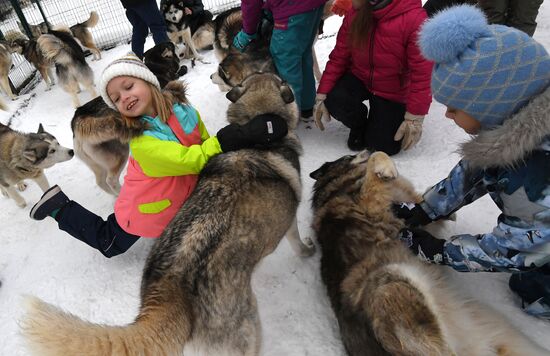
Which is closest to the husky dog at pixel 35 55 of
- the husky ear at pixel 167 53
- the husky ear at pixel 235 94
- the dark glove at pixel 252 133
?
the husky ear at pixel 167 53

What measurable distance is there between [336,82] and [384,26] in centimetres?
71

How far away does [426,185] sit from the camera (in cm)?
281

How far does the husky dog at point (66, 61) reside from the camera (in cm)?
521

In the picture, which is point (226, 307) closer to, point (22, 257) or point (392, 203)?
point (392, 203)

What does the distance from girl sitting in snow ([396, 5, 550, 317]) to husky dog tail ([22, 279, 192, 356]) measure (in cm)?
142

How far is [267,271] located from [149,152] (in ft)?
3.93

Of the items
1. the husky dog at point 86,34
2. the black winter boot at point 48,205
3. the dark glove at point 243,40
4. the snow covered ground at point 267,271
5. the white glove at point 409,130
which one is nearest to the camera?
the snow covered ground at point 267,271

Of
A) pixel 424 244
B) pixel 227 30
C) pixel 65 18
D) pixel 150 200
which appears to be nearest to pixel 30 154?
pixel 150 200

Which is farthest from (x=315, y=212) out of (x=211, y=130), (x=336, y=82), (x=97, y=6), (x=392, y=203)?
(x=97, y=6)

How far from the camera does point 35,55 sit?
6.21 m

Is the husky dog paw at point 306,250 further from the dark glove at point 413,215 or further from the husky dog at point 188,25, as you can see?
the husky dog at point 188,25

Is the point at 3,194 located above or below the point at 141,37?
below

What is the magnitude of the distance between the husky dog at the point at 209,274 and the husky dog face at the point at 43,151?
2.31m

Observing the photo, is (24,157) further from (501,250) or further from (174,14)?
(174,14)
